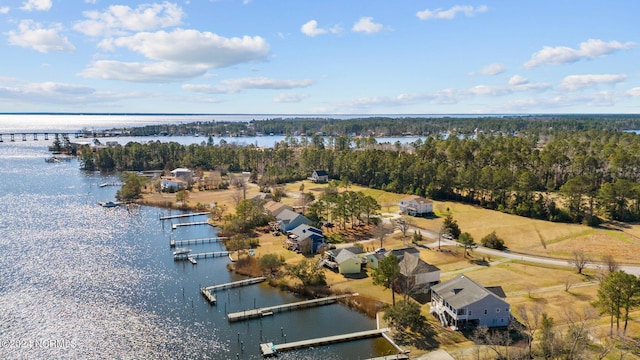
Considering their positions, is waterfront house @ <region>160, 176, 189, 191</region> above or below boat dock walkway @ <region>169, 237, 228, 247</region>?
above

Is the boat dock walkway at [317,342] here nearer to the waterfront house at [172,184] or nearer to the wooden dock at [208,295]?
the wooden dock at [208,295]

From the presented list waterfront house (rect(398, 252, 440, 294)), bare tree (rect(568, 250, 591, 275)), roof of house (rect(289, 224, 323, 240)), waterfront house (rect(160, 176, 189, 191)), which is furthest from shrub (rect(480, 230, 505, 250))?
waterfront house (rect(160, 176, 189, 191))

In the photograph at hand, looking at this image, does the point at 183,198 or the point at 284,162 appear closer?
the point at 183,198

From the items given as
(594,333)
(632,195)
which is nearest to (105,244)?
(594,333)

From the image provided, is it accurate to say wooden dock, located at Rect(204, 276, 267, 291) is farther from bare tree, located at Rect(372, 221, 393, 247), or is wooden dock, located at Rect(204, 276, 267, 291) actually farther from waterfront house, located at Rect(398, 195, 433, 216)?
waterfront house, located at Rect(398, 195, 433, 216)

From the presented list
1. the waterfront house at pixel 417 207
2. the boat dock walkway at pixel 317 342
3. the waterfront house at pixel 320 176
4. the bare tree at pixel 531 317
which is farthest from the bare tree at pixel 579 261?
the waterfront house at pixel 320 176

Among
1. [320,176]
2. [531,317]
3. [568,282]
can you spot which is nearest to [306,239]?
[531,317]

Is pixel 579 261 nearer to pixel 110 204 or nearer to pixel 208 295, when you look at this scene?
pixel 208 295

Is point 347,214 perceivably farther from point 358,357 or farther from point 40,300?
point 40,300
